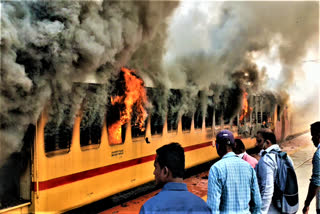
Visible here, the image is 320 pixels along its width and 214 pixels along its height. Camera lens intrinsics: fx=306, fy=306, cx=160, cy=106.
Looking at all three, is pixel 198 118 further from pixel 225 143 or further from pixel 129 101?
pixel 225 143

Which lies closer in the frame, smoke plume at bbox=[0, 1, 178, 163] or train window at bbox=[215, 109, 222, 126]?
smoke plume at bbox=[0, 1, 178, 163]

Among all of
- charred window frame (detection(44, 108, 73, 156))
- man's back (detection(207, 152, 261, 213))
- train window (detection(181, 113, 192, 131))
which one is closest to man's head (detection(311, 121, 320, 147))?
man's back (detection(207, 152, 261, 213))

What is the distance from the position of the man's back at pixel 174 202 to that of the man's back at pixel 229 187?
0.74 meters

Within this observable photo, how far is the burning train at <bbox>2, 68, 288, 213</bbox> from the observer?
4.54 metres

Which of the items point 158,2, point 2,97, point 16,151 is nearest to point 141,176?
point 16,151

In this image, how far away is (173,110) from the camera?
26.4ft

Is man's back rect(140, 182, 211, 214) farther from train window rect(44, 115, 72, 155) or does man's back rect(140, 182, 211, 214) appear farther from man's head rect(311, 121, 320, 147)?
train window rect(44, 115, 72, 155)

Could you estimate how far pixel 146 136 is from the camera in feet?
23.0

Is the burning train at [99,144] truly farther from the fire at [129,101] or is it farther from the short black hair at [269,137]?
the short black hair at [269,137]

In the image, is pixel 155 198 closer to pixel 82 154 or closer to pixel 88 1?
pixel 82 154

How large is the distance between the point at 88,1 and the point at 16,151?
10.3 ft

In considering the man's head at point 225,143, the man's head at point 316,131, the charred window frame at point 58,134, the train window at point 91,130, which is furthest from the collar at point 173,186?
the train window at point 91,130

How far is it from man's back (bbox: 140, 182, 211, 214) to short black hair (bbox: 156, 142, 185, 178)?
0.34 ft

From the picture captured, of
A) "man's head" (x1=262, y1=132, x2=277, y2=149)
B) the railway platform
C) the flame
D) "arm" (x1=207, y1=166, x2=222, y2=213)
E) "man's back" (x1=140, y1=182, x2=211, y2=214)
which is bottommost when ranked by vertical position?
the railway platform
